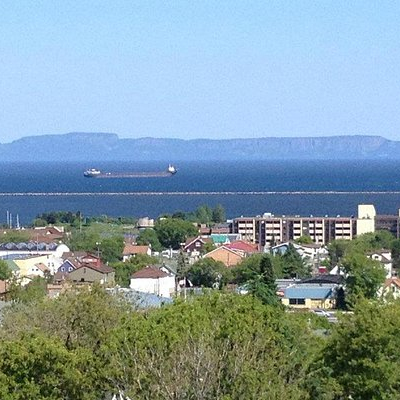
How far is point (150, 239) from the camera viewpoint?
1366 inches

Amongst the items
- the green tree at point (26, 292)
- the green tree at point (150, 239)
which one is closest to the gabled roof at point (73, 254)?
the green tree at point (150, 239)

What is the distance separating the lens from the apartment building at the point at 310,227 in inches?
1651

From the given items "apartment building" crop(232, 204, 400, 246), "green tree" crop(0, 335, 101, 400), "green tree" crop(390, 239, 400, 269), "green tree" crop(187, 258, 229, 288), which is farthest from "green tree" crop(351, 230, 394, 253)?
"green tree" crop(0, 335, 101, 400)

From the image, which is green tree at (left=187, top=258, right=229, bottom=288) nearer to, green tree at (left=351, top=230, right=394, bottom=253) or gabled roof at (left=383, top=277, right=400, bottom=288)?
gabled roof at (left=383, top=277, right=400, bottom=288)

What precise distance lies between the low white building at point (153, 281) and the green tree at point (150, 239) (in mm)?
8593

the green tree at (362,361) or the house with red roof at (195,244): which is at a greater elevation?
the green tree at (362,361)

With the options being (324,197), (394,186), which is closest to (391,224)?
(324,197)

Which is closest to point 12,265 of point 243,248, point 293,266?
point 293,266

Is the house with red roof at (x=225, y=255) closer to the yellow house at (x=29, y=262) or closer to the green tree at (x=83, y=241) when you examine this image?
the green tree at (x=83, y=241)

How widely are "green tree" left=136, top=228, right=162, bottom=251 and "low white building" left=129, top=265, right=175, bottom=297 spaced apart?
28.2ft

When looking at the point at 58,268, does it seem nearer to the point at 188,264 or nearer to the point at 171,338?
the point at 188,264

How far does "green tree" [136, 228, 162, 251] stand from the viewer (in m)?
34.0

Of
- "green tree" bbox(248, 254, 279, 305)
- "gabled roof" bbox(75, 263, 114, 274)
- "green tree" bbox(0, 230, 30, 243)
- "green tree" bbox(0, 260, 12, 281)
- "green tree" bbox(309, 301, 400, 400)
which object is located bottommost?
"green tree" bbox(0, 230, 30, 243)

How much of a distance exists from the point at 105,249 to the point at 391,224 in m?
15.2
